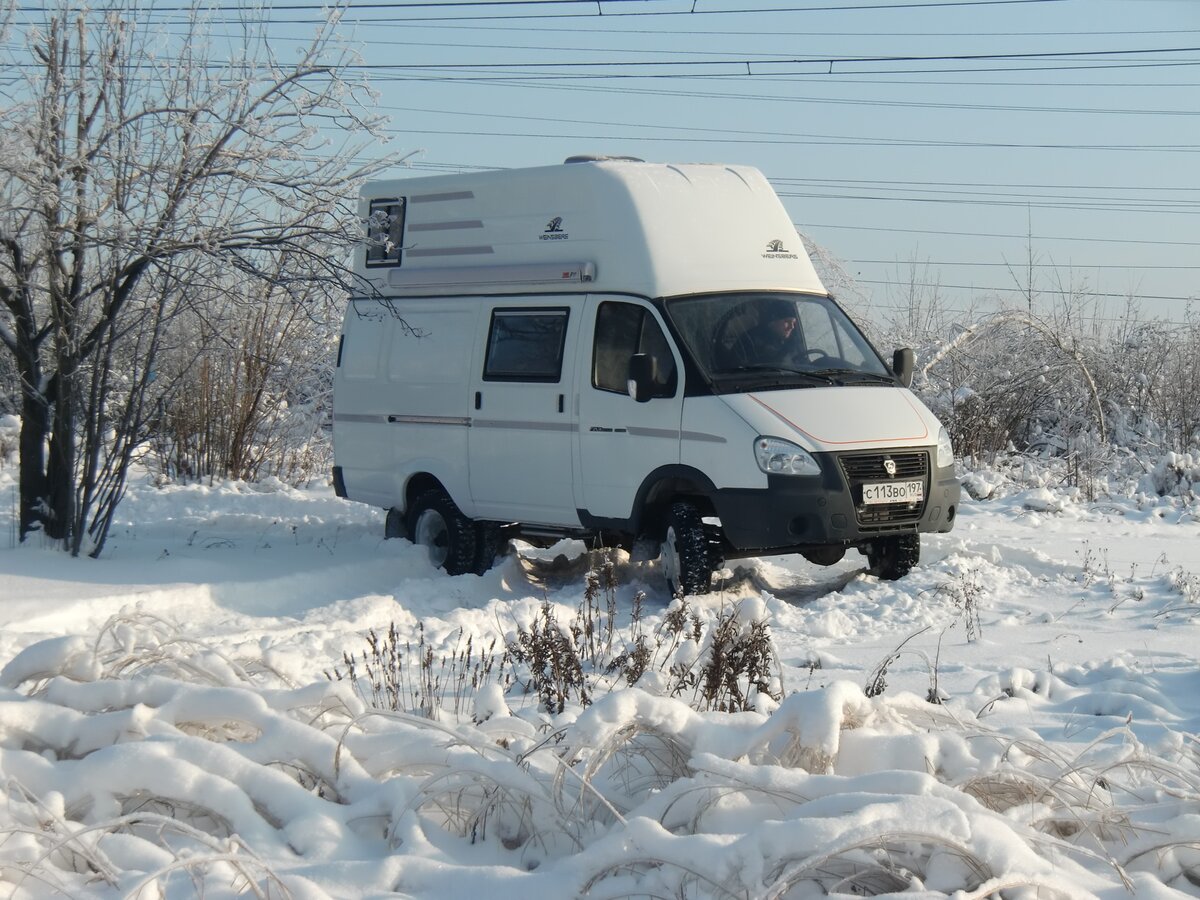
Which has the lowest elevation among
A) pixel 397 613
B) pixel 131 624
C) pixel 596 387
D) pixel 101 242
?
pixel 397 613

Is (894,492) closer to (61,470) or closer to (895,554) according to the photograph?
(895,554)

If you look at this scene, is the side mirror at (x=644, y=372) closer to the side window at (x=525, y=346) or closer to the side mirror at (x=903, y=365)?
the side window at (x=525, y=346)

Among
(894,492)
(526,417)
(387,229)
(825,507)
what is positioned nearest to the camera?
(825,507)

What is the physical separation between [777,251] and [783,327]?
82 centimetres

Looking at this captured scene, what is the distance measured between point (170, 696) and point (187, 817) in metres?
0.50

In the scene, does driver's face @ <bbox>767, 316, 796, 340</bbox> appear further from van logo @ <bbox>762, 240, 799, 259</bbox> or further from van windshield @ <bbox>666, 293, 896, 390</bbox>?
van logo @ <bbox>762, 240, 799, 259</bbox>

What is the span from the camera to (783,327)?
10.0 meters

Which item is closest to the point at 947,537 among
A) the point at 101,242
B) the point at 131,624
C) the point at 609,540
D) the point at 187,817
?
the point at 609,540

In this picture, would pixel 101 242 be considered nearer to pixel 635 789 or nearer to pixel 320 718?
pixel 320 718

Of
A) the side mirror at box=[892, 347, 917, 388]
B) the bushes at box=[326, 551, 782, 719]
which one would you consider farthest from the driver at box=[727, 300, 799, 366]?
the bushes at box=[326, 551, 782, 719]

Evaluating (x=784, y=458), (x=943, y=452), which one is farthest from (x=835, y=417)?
(x=943, y=452)

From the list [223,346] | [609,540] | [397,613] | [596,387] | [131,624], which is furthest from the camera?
[223,346]

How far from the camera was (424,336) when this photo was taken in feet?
37.1

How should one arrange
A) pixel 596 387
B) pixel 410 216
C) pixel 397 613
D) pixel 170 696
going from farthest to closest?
pixel 410 216 → pixel 596 387 → pixel 397 613 → pixel 170 696
